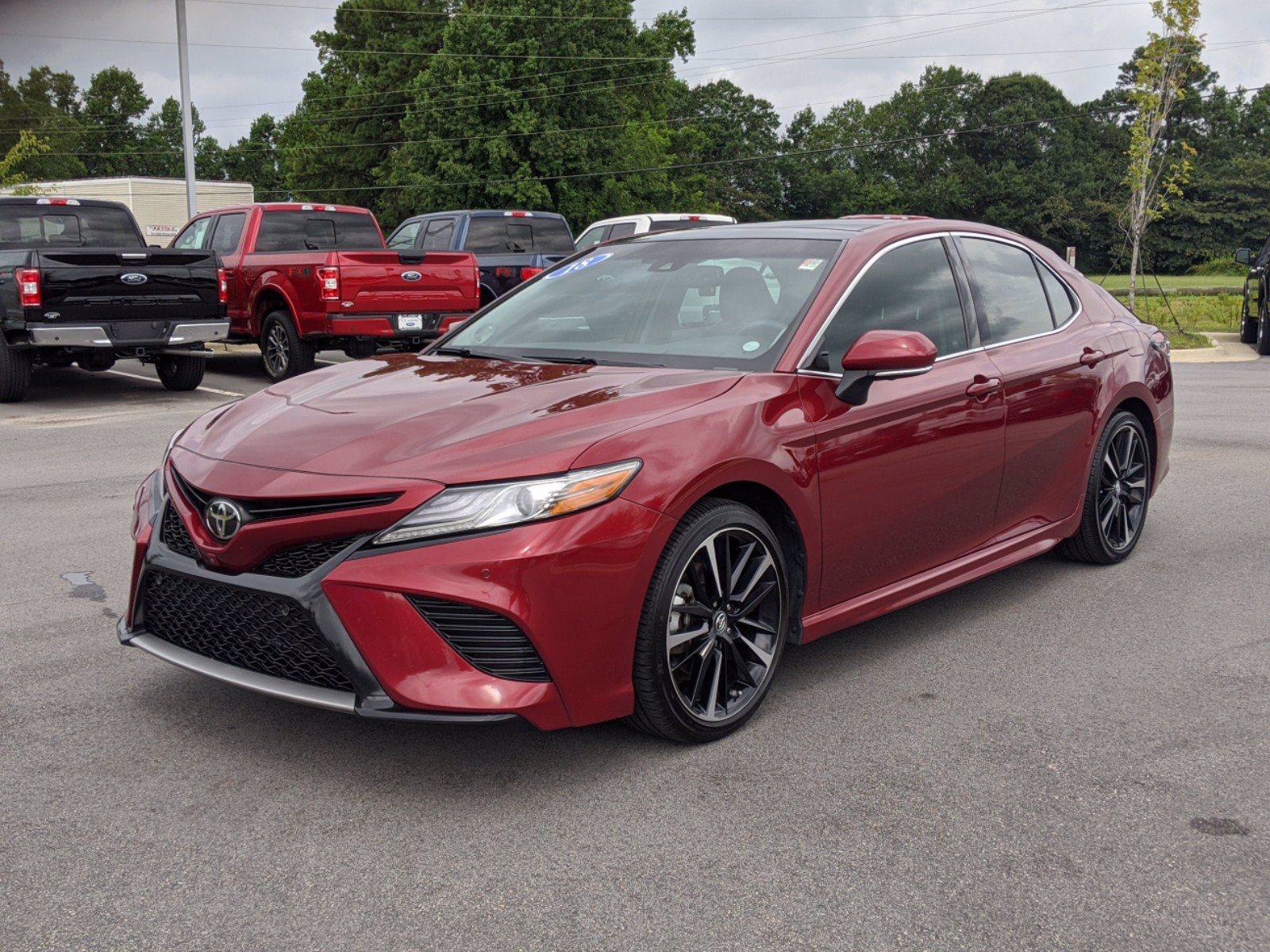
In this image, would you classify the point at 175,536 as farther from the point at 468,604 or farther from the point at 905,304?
the point at 905,304

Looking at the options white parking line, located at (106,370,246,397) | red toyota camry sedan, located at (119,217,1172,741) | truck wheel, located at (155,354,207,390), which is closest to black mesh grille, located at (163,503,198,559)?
red toyota camry sedan, located at (119,217,1172,741)

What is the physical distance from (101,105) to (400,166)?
67.0m

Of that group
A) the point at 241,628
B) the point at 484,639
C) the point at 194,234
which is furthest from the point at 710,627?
the point at 194,234

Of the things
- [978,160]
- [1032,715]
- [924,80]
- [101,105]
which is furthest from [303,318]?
[101,105]

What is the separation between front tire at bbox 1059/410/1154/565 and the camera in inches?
227

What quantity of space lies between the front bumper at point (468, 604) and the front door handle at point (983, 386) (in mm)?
1890

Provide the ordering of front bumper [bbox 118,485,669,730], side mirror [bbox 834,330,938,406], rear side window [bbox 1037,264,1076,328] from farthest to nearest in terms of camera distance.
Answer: rear side window [bbox 1037,264,1076,328] < side mirror [bbox 834,330,938,406] < front bumper [bbox 118,485,669,730]

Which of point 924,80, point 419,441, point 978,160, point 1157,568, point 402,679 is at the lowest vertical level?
point 1157,568

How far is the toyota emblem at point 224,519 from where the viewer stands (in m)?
3.50

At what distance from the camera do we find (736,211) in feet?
291

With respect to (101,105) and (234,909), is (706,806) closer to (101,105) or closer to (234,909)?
(234,909)

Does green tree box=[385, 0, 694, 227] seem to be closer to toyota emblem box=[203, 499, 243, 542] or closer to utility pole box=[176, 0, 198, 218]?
utility pole box=[176, 0, 198, 218]

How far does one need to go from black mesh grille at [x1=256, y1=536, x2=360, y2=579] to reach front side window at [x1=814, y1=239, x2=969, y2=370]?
1.77m

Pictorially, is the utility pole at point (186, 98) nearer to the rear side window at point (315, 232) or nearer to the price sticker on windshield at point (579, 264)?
the rear side window at point (315, 232)
